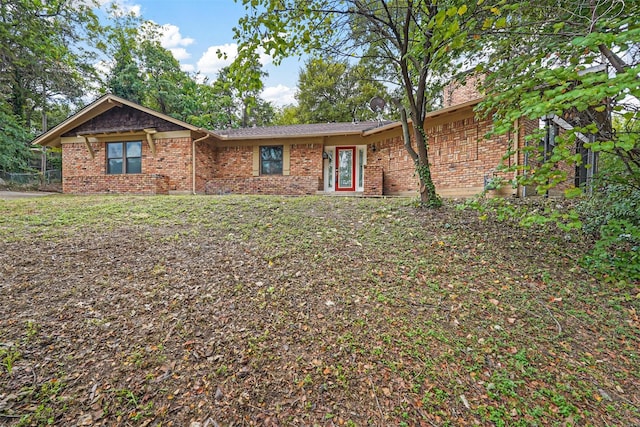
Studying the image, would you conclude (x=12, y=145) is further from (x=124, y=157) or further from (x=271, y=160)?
(x=271, y=160)

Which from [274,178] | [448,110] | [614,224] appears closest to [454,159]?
[448,110]

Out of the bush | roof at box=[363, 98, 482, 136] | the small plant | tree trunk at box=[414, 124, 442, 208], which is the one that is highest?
roof at box=[363, 98, 482, 136]

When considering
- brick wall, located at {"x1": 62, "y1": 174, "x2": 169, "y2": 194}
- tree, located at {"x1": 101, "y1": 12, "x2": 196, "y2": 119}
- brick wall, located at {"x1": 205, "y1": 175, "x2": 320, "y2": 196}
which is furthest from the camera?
tree, located at {"x1": 101, "y1": 12, "x2": 196, "y2": 119}

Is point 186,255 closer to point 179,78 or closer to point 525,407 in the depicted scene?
point 525,407

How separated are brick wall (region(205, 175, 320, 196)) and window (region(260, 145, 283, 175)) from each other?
0.37 meters

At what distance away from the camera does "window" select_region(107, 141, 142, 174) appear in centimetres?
1130

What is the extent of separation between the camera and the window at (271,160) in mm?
11789

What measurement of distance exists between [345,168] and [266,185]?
10.5 ft

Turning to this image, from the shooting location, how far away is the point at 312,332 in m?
2.49

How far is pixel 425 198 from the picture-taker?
5.78 metres

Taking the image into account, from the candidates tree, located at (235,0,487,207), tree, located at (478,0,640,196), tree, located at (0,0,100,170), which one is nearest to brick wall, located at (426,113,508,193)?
tree, located at (235,0,487,207)

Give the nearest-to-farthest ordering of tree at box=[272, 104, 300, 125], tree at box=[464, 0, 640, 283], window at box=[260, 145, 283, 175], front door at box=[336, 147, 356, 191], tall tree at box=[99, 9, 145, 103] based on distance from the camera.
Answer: tree at box=[464, 0, 640, 283]
front door at box=[336, 147, 356, 191]
window at box=[260, 145, 283, 175]
tall tree at box=[99, 9, 145, 103]
tree at box=[272, 104, 300, 125]

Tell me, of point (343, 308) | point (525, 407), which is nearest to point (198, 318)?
point (343, 308)

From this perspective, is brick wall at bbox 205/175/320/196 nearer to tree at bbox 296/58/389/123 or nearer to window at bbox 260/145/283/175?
window at bbox 260/145/283/175
